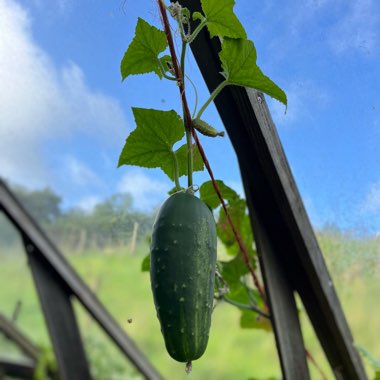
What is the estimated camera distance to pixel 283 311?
755 millimetres

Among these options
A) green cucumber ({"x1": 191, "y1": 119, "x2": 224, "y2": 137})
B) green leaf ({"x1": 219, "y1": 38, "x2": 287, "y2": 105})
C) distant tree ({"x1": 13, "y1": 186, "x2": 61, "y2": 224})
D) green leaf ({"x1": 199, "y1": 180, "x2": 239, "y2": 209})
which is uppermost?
distant tree ({"x1": 13, "y1": 186, "x2": 61, "y2": 224})

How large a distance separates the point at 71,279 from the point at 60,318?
211 millimetres

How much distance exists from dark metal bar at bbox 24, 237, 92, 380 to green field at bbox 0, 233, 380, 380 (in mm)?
149

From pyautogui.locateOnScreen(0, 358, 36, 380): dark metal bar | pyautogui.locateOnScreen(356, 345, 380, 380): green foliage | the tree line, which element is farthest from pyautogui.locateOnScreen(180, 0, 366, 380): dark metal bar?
pyautogui.locateOnScreen(0, 358, 36, 380): dark metal bar

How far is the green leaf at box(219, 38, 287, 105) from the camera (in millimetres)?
428

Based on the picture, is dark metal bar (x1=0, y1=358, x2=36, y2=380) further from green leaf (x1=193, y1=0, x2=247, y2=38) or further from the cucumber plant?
green leaf (x1=193, y1=0, x2=247, y2=38)

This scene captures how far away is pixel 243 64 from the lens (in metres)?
0.43

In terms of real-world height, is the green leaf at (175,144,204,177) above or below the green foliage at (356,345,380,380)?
above

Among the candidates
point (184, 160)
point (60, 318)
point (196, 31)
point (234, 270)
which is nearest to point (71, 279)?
point (60, 318)

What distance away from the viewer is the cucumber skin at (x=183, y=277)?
33 centimetres

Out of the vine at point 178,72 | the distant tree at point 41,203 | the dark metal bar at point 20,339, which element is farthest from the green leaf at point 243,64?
the dark metal bar at point 20,339

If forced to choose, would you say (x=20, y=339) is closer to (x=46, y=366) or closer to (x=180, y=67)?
(x=46, y=366)

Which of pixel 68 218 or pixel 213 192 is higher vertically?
pixel 68 218

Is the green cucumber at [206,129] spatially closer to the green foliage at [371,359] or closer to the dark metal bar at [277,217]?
the dark metal bar at [277,217]
